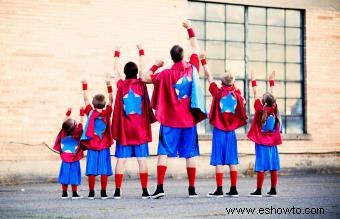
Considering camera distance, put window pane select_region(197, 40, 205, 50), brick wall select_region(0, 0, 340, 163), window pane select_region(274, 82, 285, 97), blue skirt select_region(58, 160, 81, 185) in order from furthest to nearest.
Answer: window pane select_region(274, 82, 285, 97)
window pane select_region(197, 40, 205, 50)
brick wall select_region(0, 0, 340, 163)
blue skirt select_region(58, 160, 81, 185)

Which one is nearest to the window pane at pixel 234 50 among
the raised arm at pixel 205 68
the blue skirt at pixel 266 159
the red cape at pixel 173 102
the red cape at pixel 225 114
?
the red cape at pixel 225 114

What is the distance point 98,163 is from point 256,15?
24.6 feet

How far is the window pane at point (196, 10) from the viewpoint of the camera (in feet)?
49.5

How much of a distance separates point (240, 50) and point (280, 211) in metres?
8.48

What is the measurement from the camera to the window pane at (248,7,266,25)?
15792 mm

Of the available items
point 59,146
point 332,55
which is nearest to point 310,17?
point 332,55

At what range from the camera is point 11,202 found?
9188mm

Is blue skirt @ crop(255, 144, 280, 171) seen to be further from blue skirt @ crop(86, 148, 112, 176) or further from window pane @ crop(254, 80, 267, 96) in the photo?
window pane @ crop(254, 80, 267, 96)

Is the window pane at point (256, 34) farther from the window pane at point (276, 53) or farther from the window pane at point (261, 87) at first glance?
the window pane at point (261, 87)

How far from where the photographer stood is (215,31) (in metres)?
15.4

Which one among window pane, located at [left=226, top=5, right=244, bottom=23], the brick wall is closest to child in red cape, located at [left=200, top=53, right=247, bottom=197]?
the brick wall

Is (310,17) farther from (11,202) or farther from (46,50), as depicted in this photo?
(11,202)

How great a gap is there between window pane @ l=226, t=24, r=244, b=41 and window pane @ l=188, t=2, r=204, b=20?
0.75m

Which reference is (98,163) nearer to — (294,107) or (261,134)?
(261,134)
